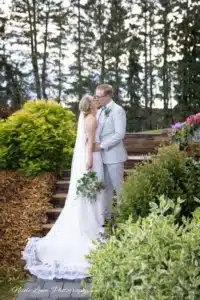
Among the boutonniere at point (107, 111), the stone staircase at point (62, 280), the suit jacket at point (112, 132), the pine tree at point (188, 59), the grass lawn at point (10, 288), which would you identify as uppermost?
the pine tree at point (188, 59)

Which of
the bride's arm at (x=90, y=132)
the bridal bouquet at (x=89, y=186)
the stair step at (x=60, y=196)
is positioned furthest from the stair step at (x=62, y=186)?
the bride's arm at (x=90, y=132)

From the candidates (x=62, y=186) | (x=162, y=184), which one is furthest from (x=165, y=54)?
(x=162, y=184)

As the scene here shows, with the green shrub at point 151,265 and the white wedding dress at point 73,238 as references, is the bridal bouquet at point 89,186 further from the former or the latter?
the green shrub at point 151,265

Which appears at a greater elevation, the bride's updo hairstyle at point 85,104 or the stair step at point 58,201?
the bride's updo hairstyle at point 85,104

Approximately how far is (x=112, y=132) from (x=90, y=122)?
13.8 inches

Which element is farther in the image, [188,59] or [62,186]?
[188,59]

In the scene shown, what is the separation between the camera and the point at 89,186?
5168mm

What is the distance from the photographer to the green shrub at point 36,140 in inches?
279

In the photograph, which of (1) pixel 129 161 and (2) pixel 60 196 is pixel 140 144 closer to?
(1) pixel 129 161

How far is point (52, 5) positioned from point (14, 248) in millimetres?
15708

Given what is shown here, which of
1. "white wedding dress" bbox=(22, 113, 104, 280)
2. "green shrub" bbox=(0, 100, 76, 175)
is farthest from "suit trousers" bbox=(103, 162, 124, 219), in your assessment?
"green shrub" bbox=(0, 100, 76, 175)

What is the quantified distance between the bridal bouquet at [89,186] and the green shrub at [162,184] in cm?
88

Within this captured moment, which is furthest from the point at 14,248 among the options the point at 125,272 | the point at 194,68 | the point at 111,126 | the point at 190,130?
the point at 194,68

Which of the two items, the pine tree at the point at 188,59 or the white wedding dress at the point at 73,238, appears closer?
the white wedding dress at the point at 73,238
